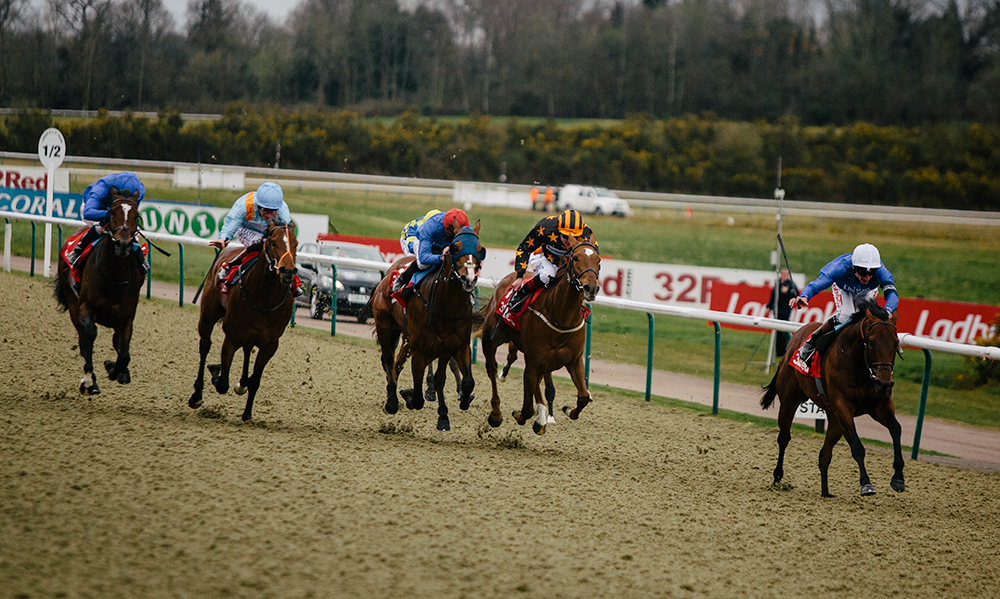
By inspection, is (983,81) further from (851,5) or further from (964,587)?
(964,587)

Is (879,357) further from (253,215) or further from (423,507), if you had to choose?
(253,215)

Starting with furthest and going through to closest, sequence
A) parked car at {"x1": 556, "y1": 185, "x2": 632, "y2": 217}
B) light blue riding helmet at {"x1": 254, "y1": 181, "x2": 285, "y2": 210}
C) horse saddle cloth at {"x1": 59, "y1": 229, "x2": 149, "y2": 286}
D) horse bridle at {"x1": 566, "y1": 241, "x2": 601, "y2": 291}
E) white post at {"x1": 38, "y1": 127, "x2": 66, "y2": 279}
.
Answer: parked car at {"x1": 556, "y1": 185, "x2": 632, "y2": 217}
white post at {"x1": 38, "y1": 127, "x2": 66, "y2": 279}
horse saddle cloth at {"x1": 59, "y1": 229, "x2": 149, "y2": 286}
light blue riding helmet at {"x1": 254, "y1": 181, "x2": 285, "y2": 210}
horse bridle at {"x1": 566, "y1": 241, "x2": 601, "y2": 291}

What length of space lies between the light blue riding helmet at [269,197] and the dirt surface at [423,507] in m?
1.76

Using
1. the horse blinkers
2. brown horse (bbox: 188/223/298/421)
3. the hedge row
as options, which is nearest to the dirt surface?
brown horse (bbox: 188/223/298/421)

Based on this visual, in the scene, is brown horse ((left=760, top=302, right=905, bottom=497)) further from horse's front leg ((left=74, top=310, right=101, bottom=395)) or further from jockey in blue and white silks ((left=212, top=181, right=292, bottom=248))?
horse's front leg ((left=74, top=310, right=101, bottom=395))

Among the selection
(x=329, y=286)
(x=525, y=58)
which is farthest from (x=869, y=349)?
(x=525, y=58)

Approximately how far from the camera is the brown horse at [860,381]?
5.84m

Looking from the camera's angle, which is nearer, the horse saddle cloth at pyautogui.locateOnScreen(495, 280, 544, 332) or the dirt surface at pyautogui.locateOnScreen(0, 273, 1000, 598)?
the dirt surface at pyautogui.locateOnScreen(0, 273, 1000, 598)

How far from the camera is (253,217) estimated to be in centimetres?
729

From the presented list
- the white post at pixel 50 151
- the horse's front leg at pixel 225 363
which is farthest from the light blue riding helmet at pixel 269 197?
the white post at pixel 50 151

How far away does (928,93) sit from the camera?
128 feet

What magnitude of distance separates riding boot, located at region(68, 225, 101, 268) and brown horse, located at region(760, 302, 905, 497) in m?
5.90

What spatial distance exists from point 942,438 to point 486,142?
2115 cm

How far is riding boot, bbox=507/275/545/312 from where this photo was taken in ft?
23.7
